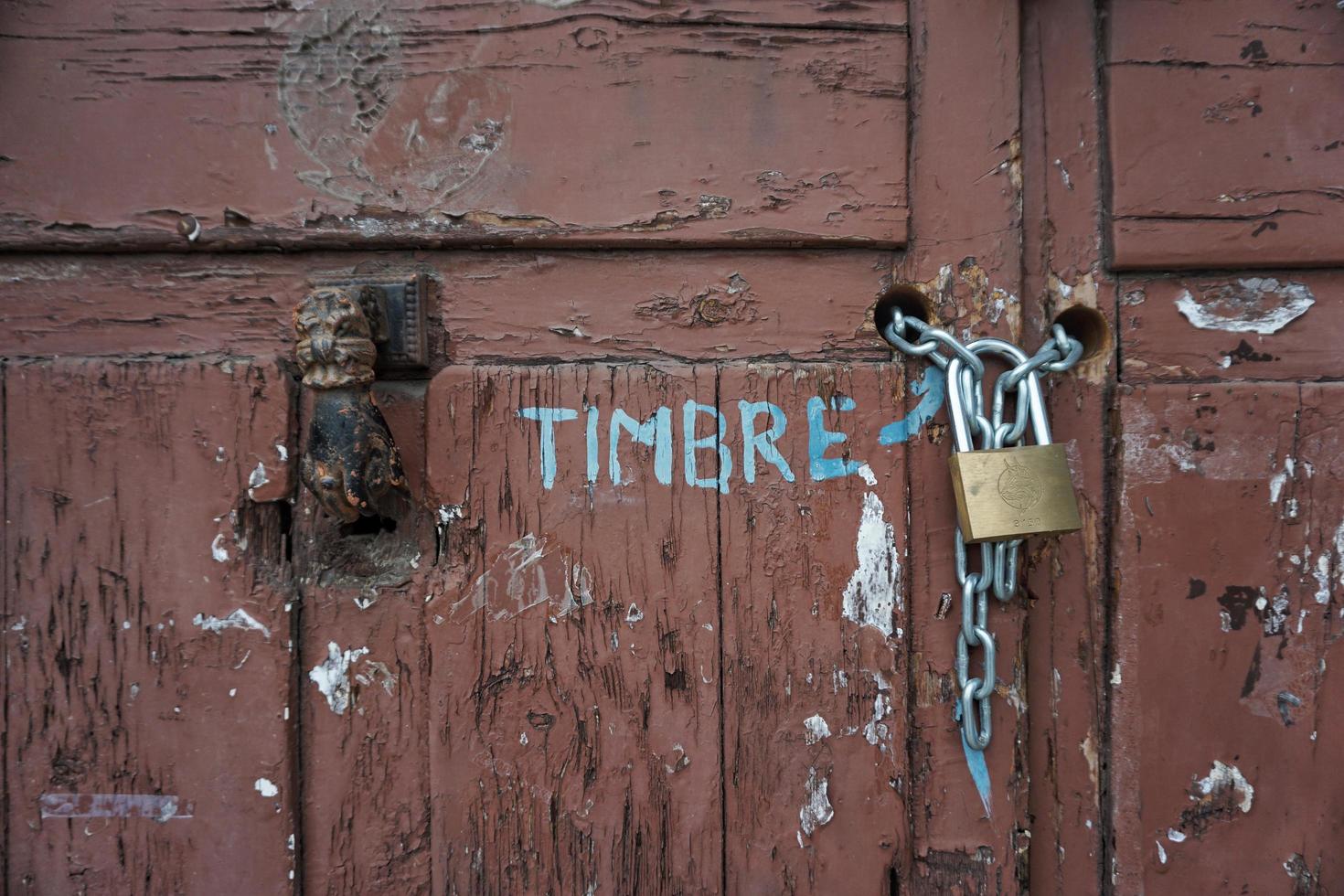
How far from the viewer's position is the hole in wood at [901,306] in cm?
93

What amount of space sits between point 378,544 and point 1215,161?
1178mm

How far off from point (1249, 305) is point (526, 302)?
0.93m

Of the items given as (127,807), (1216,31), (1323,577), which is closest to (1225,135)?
(1216,31)

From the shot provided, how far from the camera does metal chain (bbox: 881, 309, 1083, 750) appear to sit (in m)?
0.85

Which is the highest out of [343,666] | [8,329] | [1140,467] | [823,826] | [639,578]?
[8,329]

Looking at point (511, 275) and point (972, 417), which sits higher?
point (511, 275)

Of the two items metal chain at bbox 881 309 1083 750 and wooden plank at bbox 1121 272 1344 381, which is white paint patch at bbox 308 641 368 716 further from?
wooden plank at bbox 1121 272 1344 381

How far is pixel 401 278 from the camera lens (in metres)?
0.90

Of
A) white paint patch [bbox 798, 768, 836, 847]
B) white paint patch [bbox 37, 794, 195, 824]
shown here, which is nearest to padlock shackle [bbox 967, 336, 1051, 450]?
white paint patch [bbox 798, 768, 836, 847]

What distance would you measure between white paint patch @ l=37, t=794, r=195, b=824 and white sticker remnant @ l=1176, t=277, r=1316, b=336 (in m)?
1.42

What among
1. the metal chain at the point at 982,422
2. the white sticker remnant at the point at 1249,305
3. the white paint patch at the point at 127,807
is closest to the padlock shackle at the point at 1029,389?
the metal chain at the point at 982,422

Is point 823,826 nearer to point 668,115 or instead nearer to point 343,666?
point 343,666

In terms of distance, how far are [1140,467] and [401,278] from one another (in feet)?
3.16

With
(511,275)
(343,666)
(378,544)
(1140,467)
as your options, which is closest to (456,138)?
(511,275)
